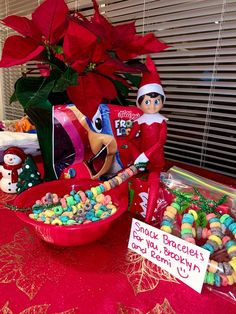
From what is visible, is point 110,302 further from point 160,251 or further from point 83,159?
point 83,159

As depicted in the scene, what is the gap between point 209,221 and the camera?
0.54 m

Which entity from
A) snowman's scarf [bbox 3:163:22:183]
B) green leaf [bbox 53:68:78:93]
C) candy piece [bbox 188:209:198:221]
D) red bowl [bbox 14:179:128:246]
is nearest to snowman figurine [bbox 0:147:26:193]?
snowman's scarf [bbox 3:163:22:183]

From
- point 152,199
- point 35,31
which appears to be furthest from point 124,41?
point 152,199

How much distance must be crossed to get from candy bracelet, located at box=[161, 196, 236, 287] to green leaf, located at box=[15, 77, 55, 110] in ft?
1.22

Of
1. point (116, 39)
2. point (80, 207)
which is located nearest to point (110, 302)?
point (80, 207)

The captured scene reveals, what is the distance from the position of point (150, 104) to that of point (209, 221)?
0.31m

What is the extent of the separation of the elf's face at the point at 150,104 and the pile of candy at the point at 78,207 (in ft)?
0.51

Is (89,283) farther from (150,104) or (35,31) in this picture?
(35,31)

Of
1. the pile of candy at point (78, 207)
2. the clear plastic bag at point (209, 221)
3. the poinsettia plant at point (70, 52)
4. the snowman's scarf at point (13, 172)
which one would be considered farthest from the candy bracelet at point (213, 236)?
the snowman's scarf at point (13, 172)

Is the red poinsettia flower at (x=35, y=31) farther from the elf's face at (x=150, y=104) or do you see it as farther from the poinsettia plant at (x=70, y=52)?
the elf's face at (x=150, y=104)

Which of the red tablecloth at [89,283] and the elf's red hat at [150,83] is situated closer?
the red tablecloth at [89,283]

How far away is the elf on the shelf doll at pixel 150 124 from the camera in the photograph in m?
0.68

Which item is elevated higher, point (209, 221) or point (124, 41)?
point (124, 41)

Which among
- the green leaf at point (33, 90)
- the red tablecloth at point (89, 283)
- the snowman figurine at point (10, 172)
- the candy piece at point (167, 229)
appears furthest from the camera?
the snowman figurine at point (10, 172)
